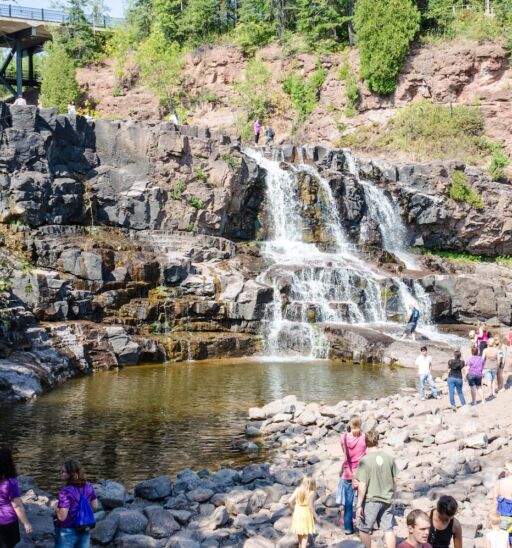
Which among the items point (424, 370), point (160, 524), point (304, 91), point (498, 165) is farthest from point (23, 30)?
point (160, 524)

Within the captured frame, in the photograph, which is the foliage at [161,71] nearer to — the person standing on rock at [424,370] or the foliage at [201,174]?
the foliage at [201,174]

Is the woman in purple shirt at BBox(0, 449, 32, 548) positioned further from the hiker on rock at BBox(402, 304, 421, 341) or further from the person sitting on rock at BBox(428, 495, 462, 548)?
the hiker on rock at BBox(402, 304, 421, 341)

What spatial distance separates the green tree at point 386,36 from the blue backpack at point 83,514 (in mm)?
47728

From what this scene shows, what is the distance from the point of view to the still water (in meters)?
13.9

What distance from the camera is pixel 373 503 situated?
8453 mm

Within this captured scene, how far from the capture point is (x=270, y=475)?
41.3ft

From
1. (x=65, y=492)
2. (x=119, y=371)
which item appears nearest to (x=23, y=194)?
(x=119, y=371)

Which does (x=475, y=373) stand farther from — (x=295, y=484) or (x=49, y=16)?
(x=49, y=16)

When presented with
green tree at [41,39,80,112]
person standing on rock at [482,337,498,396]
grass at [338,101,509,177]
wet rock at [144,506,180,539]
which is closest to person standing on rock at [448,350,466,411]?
person standing on rock at [482,337,498,396]

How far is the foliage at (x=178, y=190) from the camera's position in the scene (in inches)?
1374

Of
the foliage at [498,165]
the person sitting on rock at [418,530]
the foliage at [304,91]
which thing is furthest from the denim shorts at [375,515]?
the foliage at [304,91]

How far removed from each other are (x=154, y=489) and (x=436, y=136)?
4028 centimetres

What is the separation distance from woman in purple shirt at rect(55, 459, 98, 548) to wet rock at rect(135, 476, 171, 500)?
156 inches

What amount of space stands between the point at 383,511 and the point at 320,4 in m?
53.8
